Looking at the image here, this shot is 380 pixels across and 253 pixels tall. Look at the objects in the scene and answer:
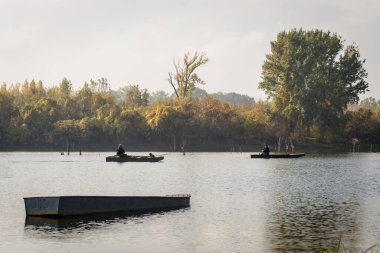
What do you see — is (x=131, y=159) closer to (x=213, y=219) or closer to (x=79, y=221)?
(x=213, y=219)

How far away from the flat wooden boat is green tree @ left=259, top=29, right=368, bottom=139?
93.2 m

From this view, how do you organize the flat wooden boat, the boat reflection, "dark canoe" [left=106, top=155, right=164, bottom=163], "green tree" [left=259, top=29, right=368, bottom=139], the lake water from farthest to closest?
"green tree" [left=259, top=29, right=368, bottom=139] < "dark canoe" [left=106, top=155, right=164, bottom=163] < the flat wooden boat < the boat reflection < the lake water

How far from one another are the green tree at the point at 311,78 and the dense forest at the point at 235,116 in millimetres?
206

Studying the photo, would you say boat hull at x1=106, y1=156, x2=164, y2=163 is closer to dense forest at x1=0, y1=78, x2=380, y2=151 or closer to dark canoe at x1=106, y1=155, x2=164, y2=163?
dark canoe at x1=106, y1=155, x2=164, y2=163

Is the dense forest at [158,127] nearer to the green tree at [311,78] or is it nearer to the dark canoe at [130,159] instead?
the green tree at [311,78]

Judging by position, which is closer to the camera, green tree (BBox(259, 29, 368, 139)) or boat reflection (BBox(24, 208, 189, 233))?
boat reflection (BBox(24, 208, 189, 233))

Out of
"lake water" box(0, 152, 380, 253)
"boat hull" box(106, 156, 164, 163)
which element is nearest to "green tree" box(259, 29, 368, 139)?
"boat hull" box(106, 156, 164, 163)

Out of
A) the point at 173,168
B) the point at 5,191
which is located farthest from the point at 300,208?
the point at 173,168

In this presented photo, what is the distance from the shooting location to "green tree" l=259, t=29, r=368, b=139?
130250 millimetres

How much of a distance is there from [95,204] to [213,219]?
6627mm

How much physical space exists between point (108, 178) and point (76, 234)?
35001 millimetres

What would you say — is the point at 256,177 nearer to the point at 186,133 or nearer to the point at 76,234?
the point at 76,234

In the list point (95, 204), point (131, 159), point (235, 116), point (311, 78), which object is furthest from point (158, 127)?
point (95, 204)

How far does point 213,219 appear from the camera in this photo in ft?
113
